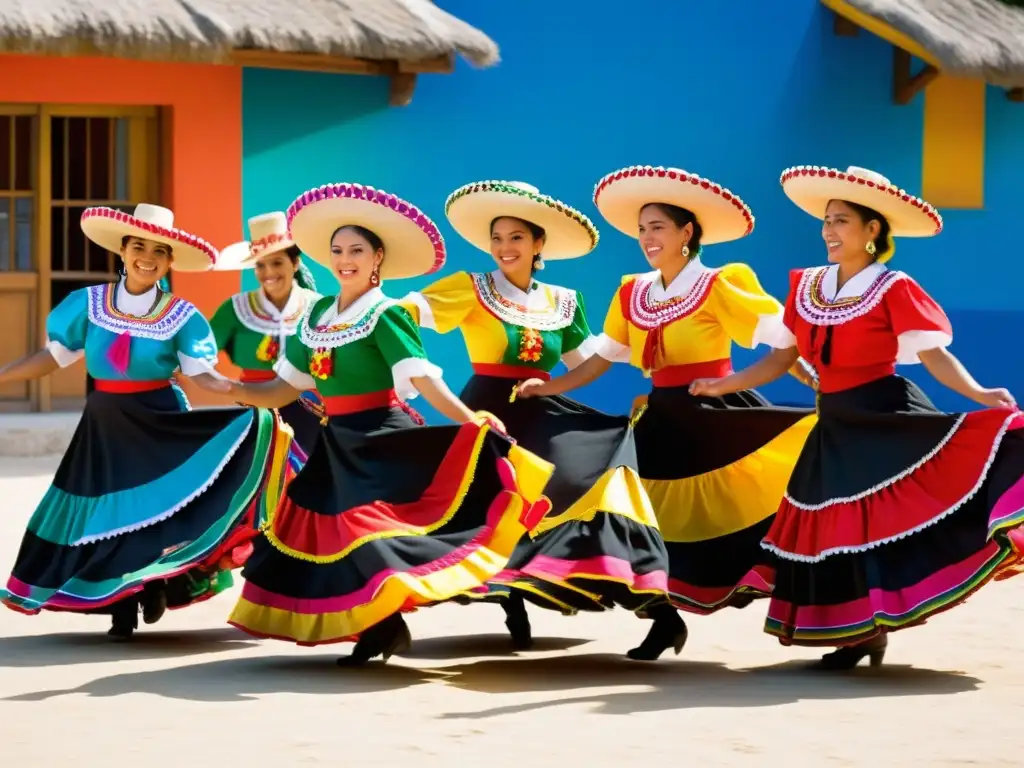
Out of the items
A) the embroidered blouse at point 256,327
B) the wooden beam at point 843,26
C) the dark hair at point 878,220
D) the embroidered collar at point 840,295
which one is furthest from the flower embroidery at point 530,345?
the wooden beam at point 843,26

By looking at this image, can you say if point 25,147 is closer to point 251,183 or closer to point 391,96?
point 251,183

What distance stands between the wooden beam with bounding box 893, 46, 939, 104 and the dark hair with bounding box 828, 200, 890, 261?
333 inches

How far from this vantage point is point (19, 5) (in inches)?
500

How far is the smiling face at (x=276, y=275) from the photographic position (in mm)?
9438

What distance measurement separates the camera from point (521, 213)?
7.64 meters

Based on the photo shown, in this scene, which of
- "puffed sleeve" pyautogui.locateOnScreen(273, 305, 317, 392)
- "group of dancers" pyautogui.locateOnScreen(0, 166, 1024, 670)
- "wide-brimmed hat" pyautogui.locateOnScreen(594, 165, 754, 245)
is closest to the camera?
"group of dancers" pyautogui.locateOnScreen(0, 166, 1024, 670)

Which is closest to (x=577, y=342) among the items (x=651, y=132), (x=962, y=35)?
(x=651, y=132)

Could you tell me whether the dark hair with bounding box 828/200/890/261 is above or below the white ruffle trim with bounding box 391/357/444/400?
above

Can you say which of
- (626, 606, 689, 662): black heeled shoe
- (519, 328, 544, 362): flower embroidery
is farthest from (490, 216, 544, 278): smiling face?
(626, 606, 689, 662): black heeled shoe

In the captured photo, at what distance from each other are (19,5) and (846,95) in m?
6.23

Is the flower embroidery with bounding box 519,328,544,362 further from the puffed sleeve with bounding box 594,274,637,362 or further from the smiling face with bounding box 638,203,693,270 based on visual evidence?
the smiling face with bounding box 638,203,693,270

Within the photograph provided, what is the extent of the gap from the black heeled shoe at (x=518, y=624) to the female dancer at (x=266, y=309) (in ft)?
6.36

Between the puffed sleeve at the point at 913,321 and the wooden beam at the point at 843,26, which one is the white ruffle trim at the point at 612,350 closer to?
the puffed sleeve at the point at 913,321

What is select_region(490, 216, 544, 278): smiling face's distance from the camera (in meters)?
7.67
